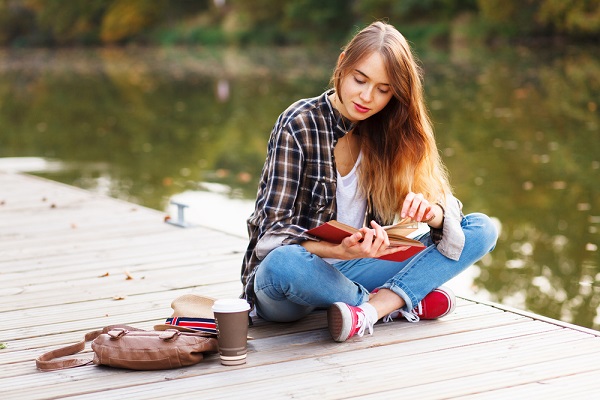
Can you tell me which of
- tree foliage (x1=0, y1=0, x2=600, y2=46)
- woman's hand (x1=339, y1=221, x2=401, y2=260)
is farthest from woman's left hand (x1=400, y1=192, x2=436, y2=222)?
tree foliage (x1=0, y1=0, x2=600, y2=46)

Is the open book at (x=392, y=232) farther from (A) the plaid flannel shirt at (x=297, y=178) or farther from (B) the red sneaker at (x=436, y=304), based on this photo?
(B) the red sneaker at (x=436, y=304)

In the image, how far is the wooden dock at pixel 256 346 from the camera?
2.61 metres

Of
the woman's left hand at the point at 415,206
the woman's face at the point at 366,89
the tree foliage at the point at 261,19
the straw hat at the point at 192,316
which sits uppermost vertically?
the tree foliage at the point at 261,19

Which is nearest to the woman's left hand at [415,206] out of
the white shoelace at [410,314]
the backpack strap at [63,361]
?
the white shoelace at [410,314]

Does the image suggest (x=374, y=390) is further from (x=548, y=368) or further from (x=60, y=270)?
(x=60, y=270)

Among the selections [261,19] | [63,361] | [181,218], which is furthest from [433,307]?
[261,19]

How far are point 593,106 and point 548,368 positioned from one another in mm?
9168

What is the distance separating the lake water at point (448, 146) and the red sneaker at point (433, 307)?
3.24ft

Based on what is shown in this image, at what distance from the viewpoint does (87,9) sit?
4956cm

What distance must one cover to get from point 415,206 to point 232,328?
0.67 meters

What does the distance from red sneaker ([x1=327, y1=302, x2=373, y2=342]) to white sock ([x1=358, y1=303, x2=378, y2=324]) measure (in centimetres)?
3

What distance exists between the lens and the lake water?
4.89 meters

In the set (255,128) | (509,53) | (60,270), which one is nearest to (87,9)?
(509,53)

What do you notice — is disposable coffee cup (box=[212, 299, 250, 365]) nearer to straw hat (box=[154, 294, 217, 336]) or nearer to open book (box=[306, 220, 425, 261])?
straw hat (box=[154, 294, 217, 336])
